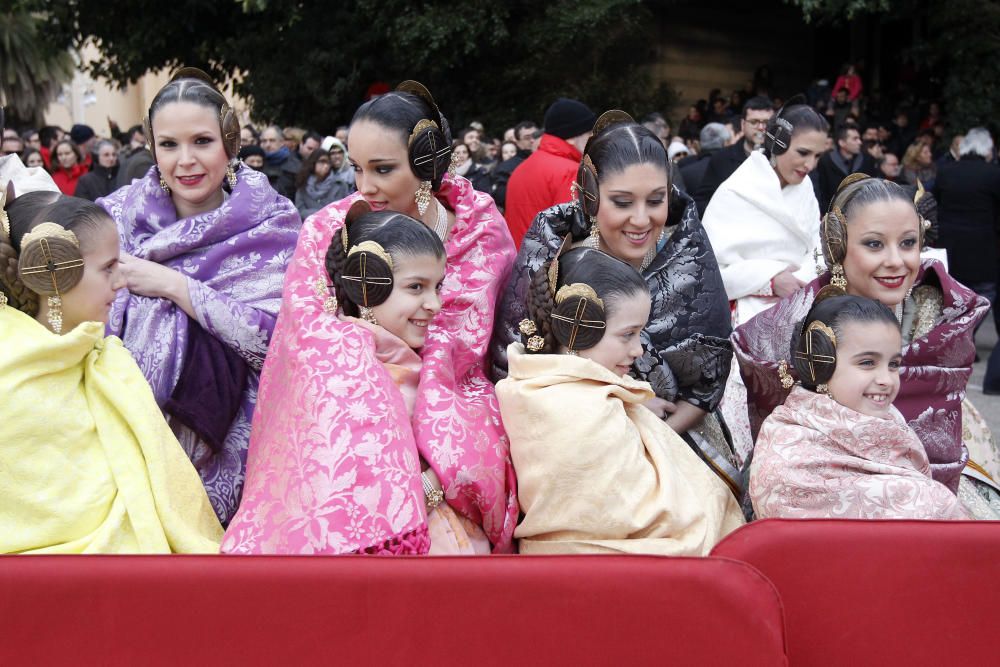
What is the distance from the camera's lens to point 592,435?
2400mm

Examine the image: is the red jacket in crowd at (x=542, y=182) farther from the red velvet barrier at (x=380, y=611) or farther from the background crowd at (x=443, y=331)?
the red velvet barrier at (x=380, y=611)

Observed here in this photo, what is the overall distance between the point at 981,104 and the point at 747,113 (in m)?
7.45

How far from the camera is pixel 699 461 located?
Answer: 2.72 metres

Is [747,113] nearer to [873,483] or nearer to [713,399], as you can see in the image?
[713,399]

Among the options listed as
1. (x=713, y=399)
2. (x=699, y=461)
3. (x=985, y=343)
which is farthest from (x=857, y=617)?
(x=985, y=343)

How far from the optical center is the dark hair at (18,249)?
246 centimetres

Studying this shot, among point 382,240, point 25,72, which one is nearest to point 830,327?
point 382,240

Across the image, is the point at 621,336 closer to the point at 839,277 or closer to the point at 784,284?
the point at 839,277

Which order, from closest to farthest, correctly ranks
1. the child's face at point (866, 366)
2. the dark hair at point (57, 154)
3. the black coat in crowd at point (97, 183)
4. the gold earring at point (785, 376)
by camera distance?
1. the child's face at point (866, 366)
2. the gold earring at point (785, 376)
3. the black coat in crowd at point (97, 183)
4. the dark hair at point (57, 154)

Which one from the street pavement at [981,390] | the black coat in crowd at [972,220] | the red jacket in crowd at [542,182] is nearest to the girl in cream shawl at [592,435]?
the red jacket in crowd at [542,182]

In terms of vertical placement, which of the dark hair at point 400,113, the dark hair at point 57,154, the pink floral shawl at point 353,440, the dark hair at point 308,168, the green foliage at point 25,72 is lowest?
the pink floral shawl at point 353,440

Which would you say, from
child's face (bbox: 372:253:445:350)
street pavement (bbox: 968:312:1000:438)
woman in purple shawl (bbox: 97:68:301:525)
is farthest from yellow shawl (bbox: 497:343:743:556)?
street pavement (bbox: 968:312:1000:438)

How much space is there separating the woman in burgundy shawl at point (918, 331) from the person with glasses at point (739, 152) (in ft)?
10.7

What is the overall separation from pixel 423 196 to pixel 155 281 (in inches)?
29.5
